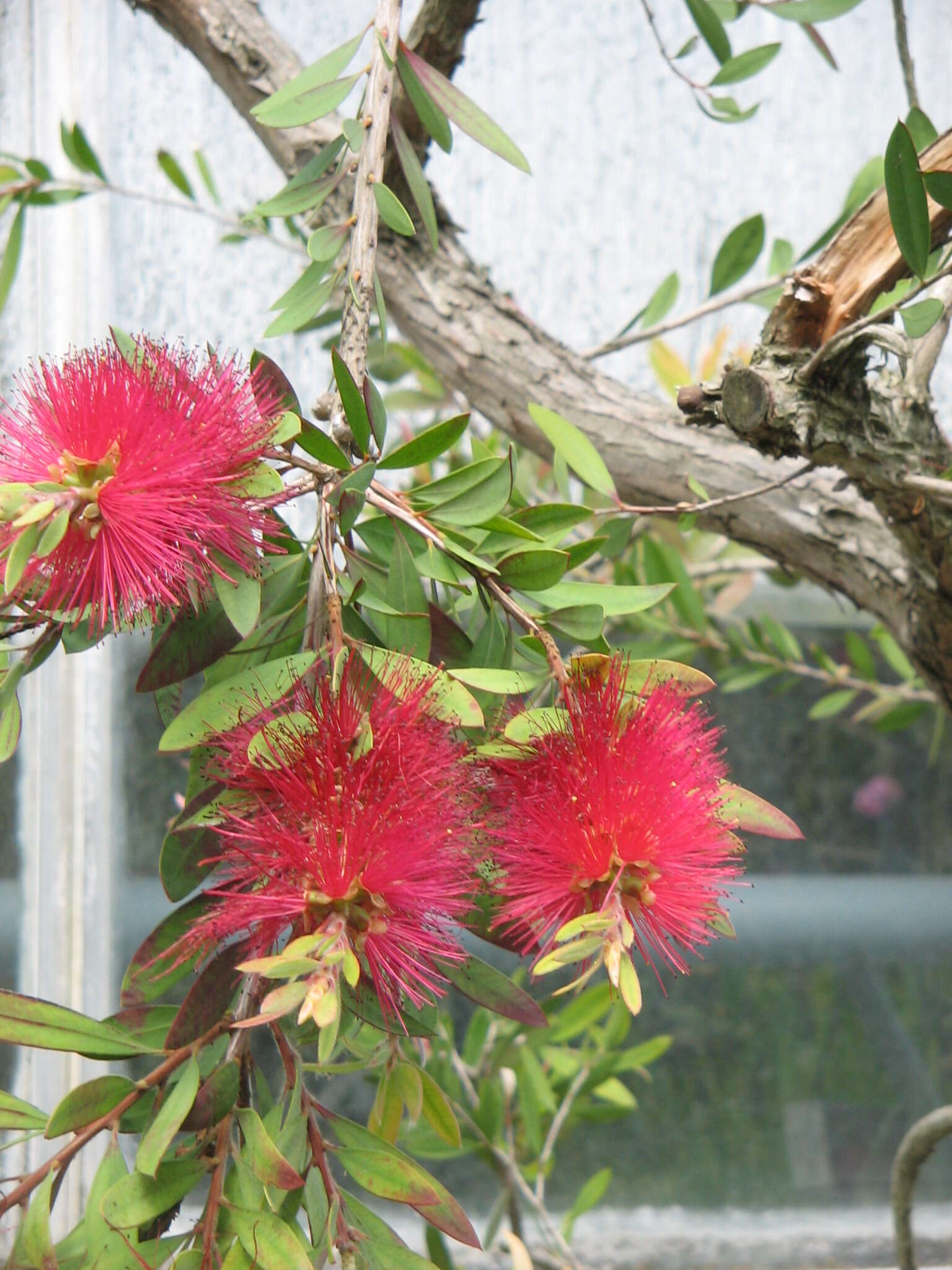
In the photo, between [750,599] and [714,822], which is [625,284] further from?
[714,822]

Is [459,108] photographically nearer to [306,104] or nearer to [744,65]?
[306,104]

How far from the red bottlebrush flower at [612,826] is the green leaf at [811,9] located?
0.41 meters

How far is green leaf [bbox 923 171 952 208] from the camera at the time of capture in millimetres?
276

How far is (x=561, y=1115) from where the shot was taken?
26.9 inches

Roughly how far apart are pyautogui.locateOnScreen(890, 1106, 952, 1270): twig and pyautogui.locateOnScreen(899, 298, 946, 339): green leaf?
0.42 metres

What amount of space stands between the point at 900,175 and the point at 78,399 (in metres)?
0.23

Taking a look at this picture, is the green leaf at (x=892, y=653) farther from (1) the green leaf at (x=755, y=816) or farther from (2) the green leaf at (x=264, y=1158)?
(2) the green leaf at (x=264, y=1158)

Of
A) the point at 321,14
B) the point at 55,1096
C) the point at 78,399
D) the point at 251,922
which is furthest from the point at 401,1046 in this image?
the point at 321,14

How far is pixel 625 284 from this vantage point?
2.85 feet

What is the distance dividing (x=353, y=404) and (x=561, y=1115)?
1.93 ft

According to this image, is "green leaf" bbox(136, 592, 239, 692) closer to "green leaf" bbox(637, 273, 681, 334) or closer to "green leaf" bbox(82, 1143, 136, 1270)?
A: "green leaf" bbox(82, 1143, 136, 1270)

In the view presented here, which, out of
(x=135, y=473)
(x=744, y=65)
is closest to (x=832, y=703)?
(x=744, y=65)

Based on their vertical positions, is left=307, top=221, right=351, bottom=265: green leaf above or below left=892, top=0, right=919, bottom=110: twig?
below

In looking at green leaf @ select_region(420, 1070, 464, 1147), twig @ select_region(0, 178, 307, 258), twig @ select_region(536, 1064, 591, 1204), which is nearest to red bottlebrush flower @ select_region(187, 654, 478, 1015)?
green leaf @ select_region(420, 1070, 464, 1147)
